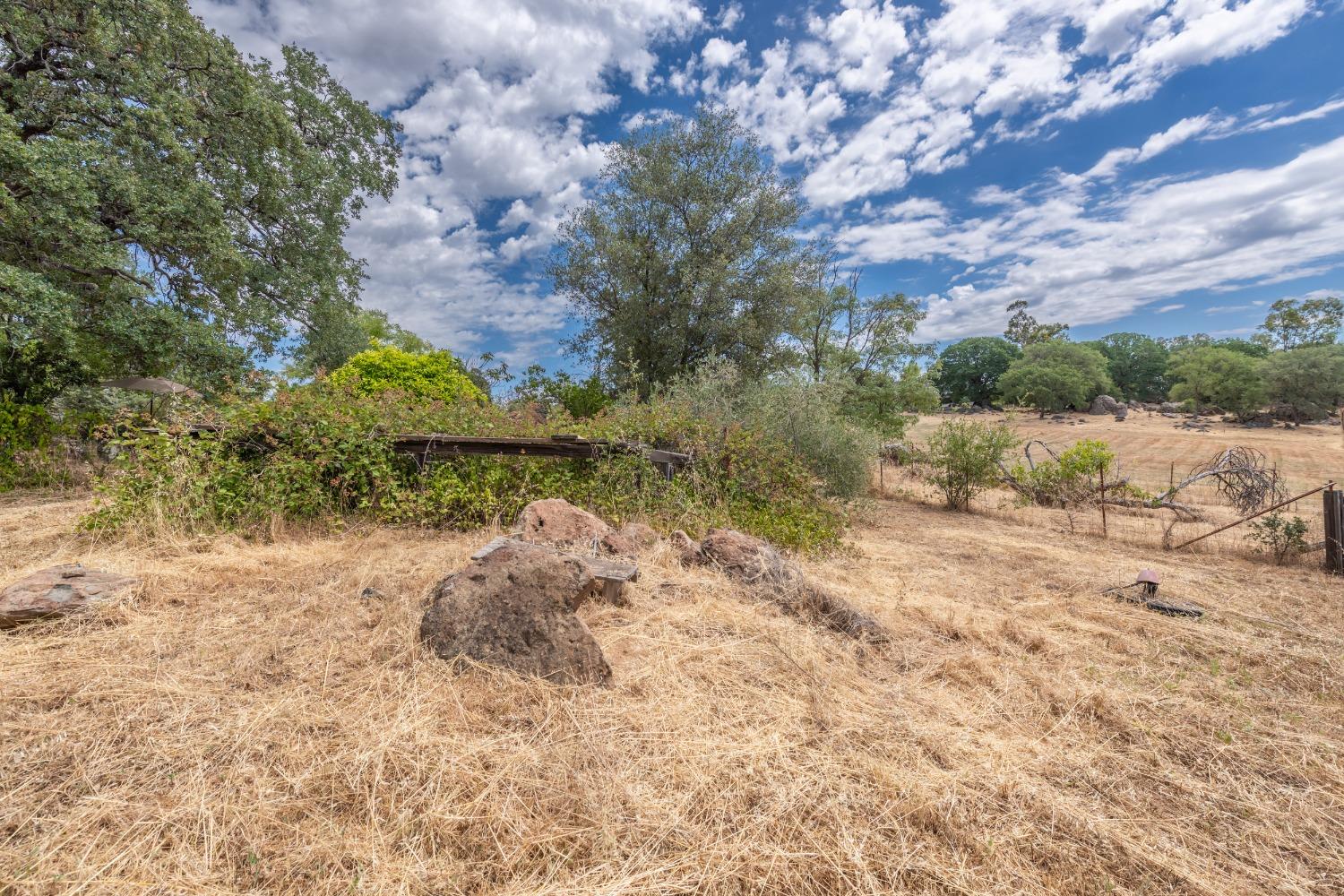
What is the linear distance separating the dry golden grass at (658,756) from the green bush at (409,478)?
5.28 feet

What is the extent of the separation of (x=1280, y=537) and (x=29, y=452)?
1855 centimetres

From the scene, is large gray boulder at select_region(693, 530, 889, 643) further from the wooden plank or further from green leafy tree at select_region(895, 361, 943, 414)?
green leafy tree at select_region(895, 361, 943, 414)

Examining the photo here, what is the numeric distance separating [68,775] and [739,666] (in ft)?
9.80

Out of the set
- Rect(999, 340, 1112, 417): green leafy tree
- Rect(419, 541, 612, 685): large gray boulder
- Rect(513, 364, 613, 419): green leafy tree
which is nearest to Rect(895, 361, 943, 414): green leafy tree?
Rect(513, 364, 613, 419): green leafy tree

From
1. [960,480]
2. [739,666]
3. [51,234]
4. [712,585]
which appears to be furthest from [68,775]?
[960,480]

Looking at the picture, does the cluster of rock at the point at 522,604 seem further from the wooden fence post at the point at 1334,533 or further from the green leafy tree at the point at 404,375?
the green leafy tree at the point at 404,375

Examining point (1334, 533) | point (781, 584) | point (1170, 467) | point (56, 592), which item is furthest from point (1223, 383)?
point (56, 592)

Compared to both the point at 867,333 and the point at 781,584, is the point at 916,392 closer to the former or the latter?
the point at 867,333

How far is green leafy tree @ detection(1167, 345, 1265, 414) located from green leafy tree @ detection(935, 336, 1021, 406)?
2185cm

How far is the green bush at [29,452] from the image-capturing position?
27.4 ft

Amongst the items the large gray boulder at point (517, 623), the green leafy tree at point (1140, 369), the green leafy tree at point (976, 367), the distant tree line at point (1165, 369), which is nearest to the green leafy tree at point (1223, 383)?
the distant tree line at point (1165, 369)

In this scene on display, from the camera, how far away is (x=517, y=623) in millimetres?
2975

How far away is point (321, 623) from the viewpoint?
3.39 metres

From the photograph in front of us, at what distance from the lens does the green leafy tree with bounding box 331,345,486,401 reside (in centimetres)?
1192
